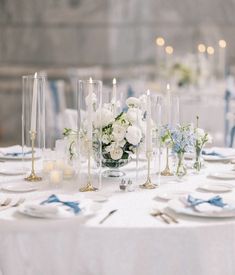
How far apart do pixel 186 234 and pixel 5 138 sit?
682cm

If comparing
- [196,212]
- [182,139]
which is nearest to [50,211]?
[196,212]

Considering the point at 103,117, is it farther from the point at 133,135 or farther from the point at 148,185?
the point at 148,185

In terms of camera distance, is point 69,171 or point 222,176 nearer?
point 69,171

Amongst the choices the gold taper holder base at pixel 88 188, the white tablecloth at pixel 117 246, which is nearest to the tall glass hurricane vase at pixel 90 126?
the gold taper holder base at pixel 88 188

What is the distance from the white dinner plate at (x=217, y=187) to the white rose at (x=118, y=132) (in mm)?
388

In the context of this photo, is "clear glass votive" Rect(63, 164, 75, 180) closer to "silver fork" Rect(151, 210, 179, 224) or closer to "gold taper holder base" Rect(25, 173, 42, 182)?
"gold taper holder base" Rect(25, 173, 42, 182)

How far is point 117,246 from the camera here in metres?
2.16

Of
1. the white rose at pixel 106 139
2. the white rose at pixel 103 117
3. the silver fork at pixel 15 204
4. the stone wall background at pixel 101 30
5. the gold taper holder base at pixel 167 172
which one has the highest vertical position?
the stone wall background at pixel 101 30

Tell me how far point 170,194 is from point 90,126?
1.35ft

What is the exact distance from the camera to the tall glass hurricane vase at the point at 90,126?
2650 mm

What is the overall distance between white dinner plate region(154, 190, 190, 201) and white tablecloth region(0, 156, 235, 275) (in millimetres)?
290

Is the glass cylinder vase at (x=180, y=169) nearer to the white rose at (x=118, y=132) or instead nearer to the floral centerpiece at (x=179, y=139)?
the floral centerpiece at (x=179, y=139)

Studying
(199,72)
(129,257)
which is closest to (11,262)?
(129,257)

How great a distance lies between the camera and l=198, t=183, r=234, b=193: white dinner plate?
2713 millimetres
